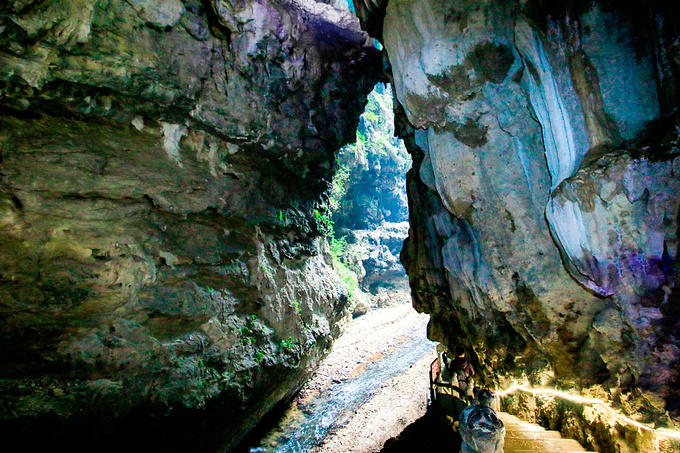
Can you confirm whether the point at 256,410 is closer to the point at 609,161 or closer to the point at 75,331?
the point at 75,331

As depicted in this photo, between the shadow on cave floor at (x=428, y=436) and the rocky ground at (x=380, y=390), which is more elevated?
the shadow on cave floor at (x=428, y=436)

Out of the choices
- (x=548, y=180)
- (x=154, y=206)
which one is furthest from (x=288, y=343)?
(x=548, y=180)

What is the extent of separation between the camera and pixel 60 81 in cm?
536

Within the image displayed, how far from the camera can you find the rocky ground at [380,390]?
371 inches

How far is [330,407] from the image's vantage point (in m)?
11.4

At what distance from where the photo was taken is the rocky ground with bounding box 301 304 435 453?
30.9 feet

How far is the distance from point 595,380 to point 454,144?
499 cm

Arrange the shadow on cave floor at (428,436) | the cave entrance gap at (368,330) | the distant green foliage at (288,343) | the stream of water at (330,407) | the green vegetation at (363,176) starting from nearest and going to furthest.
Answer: the shadow on cave floor at (428,436) → the distant green foliage at (288,343) → the stream of water at (330,407) → the cave entrance gap at (368,330) → the green vegetation at (363,176)

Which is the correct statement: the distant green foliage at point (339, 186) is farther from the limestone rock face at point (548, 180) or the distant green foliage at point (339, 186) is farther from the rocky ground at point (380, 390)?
the limestone rock face at point (548, 180)

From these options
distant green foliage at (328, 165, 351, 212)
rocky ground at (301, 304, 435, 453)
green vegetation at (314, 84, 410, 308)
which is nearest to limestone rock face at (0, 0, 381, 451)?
rocky ground at (301, 304, 435, 453)

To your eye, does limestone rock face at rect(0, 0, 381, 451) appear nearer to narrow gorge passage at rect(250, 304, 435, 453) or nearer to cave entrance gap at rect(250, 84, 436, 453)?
narrow gorge passage at rect(250, 304, 435, 453)

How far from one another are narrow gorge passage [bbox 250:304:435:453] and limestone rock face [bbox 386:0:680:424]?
14.9ft

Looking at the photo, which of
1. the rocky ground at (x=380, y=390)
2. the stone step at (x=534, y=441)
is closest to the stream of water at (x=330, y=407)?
the rocky ground at (x=380, y=390)

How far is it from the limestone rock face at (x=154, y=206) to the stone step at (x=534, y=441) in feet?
18.0
